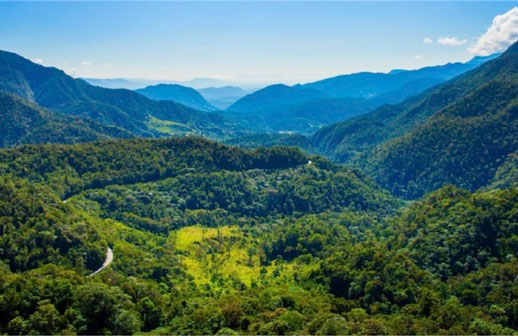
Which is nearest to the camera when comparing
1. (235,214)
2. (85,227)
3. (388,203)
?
(85,227)

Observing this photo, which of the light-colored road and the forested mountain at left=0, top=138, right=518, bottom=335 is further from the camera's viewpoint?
the light-colored road

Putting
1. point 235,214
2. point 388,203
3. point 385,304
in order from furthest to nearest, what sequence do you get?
1. point 388,203
2. point 235,214
3. point 385,304

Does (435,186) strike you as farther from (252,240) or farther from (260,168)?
(252,240)

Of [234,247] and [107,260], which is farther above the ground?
[107,260]

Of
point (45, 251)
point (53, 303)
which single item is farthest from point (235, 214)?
point (53, 303)

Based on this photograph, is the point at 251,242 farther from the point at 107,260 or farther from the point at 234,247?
the point at 107,260

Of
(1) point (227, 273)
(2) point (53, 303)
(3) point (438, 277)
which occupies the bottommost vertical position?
(1) point (227, 273)

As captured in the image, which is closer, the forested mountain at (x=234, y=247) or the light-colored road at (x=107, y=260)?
the forested mountain at (x=234, y=247)

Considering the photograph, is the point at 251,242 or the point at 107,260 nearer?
the point at 107,260

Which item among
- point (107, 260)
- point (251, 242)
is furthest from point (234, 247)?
point (107, 260)

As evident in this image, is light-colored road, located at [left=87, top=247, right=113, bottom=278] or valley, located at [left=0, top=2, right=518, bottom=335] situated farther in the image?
light-colored road, located at [left=87, top=247, right=113, bottom=278]

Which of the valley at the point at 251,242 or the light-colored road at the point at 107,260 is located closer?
the valley at the point at 251,242
